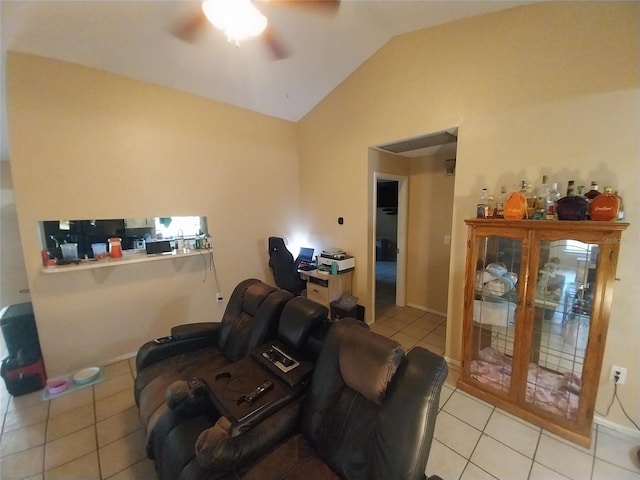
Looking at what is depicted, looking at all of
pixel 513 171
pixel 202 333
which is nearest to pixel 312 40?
pixel 513 171

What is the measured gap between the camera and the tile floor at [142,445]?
62.4 inches

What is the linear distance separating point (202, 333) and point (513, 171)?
2.88 m

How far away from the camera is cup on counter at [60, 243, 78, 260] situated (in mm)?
2400

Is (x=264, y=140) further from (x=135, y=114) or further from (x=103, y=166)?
(x=103, y=166)

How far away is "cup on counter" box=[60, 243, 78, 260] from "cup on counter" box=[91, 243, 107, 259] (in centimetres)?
14

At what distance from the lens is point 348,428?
119 centimetres

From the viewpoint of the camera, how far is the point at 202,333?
2.17 meters

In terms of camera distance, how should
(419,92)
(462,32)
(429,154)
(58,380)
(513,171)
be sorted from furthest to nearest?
1. (429,154)
2. (419,92)
3. (58,380)
4. (462,32)
5. (513,171)

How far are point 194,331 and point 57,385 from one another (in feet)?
4.64

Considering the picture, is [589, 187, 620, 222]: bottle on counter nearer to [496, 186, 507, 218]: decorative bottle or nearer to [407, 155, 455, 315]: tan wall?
[496, 186, 507, 218]: decorative bottle

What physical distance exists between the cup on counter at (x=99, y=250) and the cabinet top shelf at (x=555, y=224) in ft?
11.3

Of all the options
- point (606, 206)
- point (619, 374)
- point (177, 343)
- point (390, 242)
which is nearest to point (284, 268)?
point (177, 343)

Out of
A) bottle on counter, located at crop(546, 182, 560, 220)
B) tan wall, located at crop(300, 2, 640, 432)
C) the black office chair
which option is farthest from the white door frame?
bottle on counter, located at crop(546, 182, 560, 220)

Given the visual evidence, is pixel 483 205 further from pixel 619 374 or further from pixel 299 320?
pixel 299 320
